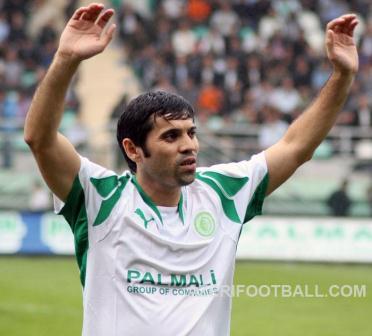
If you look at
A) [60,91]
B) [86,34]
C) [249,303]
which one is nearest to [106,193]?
[60,91]

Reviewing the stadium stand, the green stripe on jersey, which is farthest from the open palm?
the stadium stand

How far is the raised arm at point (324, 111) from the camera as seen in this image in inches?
194

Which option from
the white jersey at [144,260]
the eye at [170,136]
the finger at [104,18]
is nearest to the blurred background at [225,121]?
the white jersey at [144,260]

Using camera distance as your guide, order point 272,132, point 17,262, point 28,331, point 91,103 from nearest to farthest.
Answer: point 28,331
point 17,262
point 272,132
point 91,103

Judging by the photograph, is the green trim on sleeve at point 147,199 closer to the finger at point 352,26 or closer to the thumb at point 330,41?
the thumb at point 330,41

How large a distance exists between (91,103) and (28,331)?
40.1ft

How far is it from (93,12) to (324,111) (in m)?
1.23

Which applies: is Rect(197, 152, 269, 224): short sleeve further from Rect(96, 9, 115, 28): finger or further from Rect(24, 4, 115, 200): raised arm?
Rect(96, 9, 115, 28): finger

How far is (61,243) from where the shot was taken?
55.4 ft

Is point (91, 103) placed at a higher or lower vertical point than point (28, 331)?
higher

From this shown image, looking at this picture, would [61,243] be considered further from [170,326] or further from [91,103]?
[170,326]

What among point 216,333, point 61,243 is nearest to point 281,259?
point 61,243

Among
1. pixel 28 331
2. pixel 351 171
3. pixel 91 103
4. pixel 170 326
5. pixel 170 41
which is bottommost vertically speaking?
pixel 28 331

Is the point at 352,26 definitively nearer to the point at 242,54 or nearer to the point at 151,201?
the point at 151,201
